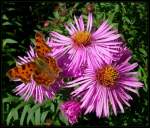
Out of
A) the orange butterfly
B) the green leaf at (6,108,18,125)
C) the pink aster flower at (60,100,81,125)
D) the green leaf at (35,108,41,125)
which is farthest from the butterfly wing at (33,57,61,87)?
the green leaf at (6,108,18,125)

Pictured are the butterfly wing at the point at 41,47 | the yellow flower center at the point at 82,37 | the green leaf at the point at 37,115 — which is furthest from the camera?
the green leaf at the point at 37,115

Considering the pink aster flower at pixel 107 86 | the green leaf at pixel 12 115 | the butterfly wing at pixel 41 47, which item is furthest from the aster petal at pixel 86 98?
the green leaf at pixel 12 115

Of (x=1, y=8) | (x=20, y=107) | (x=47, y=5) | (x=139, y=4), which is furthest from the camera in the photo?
(x=47, y=5)

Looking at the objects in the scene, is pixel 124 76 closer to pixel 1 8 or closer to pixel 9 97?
pixel 9 97

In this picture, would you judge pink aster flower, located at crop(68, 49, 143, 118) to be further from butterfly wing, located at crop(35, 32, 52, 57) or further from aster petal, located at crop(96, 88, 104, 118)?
butterfly wing, located at crop(35, 32, 52, 57)

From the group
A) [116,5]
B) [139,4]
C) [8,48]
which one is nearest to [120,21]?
[116,5]

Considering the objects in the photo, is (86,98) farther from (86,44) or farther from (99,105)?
(86,44)

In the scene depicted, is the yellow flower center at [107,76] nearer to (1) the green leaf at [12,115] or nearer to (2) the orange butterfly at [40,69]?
(2) the orange butterfly at [40,69]
